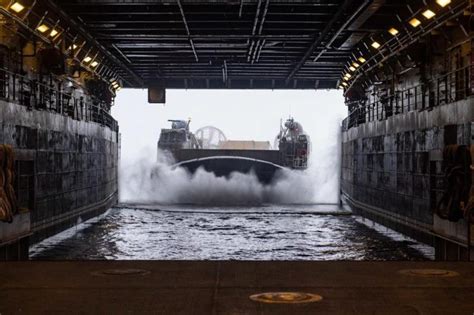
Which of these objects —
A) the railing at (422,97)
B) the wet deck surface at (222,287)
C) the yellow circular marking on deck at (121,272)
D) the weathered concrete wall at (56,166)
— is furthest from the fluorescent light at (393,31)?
the yellow circular marking on deck at (121,272)

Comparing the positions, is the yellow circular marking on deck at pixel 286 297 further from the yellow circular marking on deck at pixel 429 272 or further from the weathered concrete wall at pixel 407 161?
the weathered concrete wall at pixel 407 161

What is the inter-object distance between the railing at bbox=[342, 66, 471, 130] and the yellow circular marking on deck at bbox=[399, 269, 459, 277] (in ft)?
30.3

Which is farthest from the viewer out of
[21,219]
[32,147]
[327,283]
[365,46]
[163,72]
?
[163,72]

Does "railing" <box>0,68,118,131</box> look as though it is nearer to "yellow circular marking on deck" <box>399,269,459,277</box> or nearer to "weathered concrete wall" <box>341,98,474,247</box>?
"weathered concrete wall" <box>341,98,474,247</box>

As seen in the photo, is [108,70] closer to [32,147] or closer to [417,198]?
[32,147]

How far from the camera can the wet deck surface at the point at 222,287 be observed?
296 inches

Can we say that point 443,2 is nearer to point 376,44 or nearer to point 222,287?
point 376,44

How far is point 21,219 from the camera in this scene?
16.7 meters

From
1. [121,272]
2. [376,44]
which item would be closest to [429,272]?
[121,272]

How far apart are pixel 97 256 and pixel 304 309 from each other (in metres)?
12.0

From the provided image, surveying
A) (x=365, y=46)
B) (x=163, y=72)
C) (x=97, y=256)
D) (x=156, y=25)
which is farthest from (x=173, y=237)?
(x=163, y=72)

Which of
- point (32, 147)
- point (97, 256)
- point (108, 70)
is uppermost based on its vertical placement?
point (108, 70)

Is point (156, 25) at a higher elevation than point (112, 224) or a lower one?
higher

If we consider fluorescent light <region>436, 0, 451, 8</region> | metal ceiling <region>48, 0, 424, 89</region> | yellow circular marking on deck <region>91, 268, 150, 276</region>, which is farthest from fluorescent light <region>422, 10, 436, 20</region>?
yellow circular marking on deck <region>91, 268, 150, 276</region>
